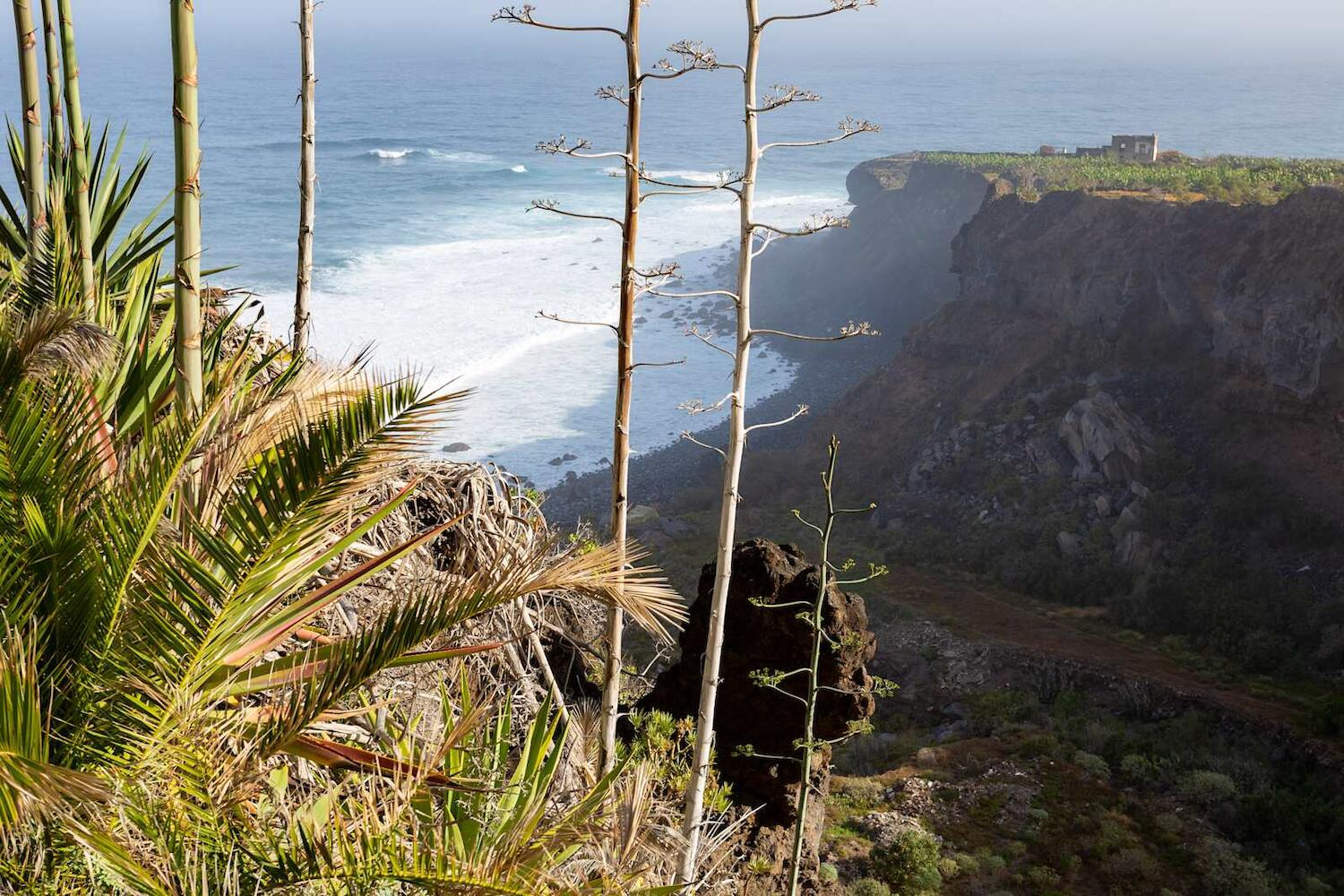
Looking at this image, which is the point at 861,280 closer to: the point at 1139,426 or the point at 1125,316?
the point at 1125,316

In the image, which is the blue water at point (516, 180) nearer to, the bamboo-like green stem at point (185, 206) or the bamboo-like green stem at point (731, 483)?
the bamboo-like green stem at point (731, 483)

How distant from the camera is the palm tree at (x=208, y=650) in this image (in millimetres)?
2961

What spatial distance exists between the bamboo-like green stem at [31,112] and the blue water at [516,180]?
1.92 metres

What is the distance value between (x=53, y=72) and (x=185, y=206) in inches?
130

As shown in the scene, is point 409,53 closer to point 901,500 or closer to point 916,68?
point 916,68

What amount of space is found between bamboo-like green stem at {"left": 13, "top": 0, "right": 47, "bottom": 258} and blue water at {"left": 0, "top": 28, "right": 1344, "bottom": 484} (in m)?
1.92

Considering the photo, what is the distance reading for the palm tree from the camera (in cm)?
296

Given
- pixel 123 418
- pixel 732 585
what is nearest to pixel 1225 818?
pixel 732 585

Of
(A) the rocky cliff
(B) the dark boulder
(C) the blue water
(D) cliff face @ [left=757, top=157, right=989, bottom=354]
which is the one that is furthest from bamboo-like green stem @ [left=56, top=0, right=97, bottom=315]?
(D) cliff face @ [left=757, top=157, right=989, bottom=354]

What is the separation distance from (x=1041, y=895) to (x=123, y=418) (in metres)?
11.4

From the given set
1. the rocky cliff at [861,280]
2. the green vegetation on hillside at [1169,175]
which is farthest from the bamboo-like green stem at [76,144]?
the green vegetation on hillside at [1169,175]

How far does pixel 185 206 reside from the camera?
3395 mm

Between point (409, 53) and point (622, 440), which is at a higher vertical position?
point (409, 53)

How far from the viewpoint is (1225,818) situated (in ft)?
49.4
